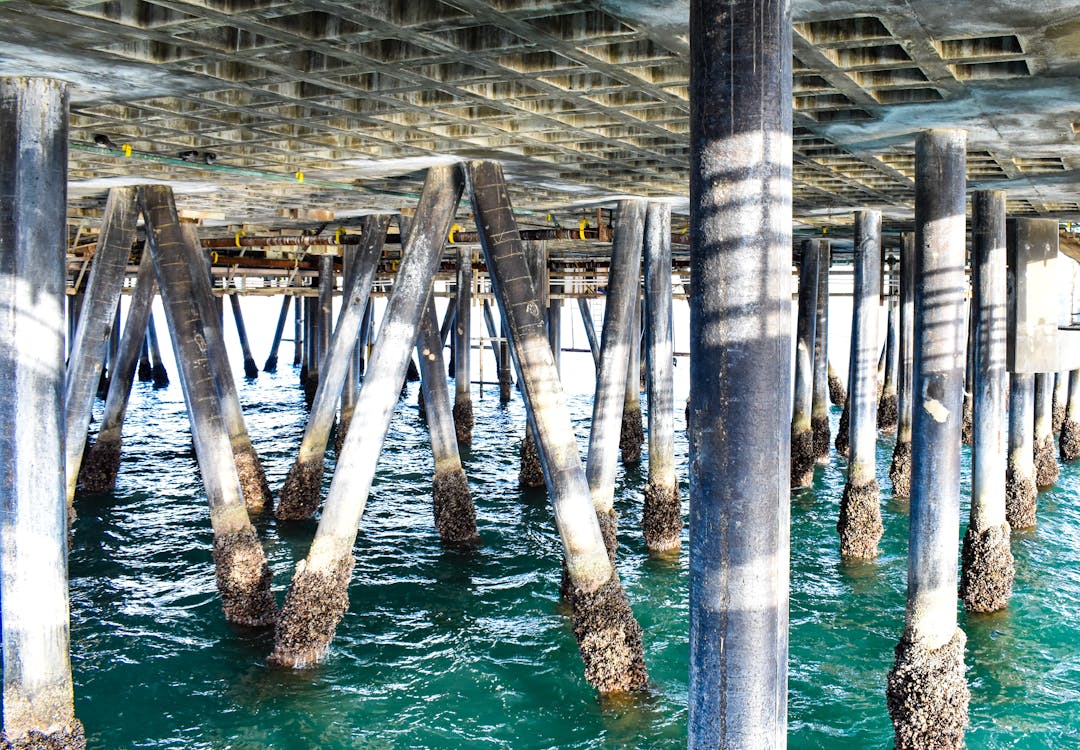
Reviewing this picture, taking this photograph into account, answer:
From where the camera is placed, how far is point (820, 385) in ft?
63.7

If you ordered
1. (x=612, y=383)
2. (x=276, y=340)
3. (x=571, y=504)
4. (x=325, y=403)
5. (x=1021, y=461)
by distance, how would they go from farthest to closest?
(x=276, y=340), (x=1021, y=461), (x=325, y=403), (x=612, y=383), (x=571, y=504)

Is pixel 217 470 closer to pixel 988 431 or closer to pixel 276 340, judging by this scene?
pixel 988 431

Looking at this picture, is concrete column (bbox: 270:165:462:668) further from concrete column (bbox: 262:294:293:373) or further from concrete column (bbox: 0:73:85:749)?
concrete column (bbox: 262:294:293:373)

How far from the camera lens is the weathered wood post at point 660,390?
12.8 metres

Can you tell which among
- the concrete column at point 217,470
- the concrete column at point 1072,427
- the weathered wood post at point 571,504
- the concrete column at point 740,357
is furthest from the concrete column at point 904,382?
the concrete column at point 740,357

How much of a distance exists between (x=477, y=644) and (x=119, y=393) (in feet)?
26.6

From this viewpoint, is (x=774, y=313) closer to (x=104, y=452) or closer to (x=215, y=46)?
(x=215, y=46)

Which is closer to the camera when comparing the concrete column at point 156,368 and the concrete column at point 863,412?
the concrete column at point 863,412

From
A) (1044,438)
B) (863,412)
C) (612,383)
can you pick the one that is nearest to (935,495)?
(612,383)

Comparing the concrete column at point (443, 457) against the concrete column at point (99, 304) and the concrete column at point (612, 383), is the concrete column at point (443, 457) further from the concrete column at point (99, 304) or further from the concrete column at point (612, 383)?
the concrete column at point (99, 304)

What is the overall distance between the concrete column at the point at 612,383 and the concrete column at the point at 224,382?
486cm

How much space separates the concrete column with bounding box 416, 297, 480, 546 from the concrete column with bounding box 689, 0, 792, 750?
874 cm

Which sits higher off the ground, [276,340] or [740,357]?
[740,357]

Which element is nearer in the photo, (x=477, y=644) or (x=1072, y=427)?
(x=477, y=644)
